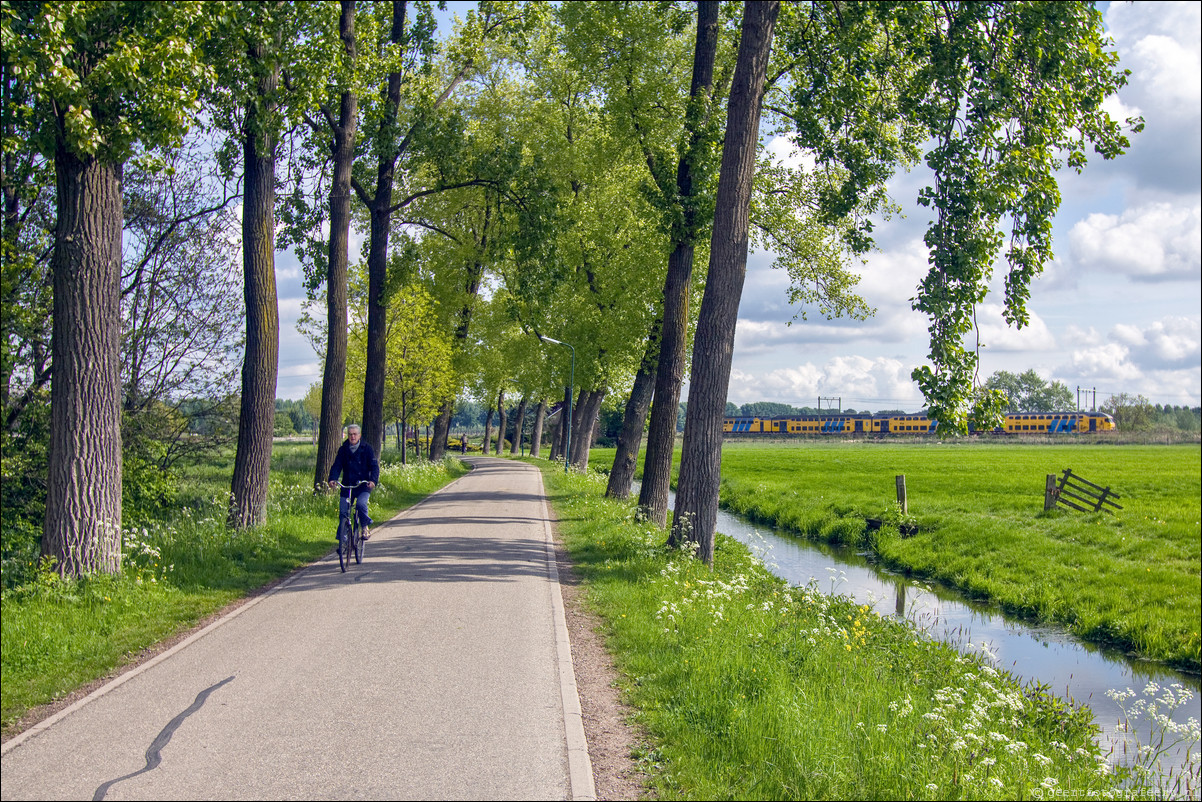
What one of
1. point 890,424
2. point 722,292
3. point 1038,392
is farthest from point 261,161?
point 1038,392

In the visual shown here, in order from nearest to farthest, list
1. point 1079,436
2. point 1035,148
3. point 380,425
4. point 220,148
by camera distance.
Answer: point 1035,148 < point 220,148 < point 380,425 < point 1079,436

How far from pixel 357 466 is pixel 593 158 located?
12454 mm

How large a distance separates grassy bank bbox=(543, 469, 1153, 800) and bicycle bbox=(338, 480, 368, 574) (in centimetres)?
319

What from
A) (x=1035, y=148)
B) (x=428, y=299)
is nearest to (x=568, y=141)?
(x=428, y=299)

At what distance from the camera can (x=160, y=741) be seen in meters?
5.21

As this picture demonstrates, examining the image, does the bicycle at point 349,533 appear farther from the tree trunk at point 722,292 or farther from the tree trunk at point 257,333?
the tree trunk at point 722,292

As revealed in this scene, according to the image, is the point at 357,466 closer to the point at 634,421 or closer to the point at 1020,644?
the point at 634,421

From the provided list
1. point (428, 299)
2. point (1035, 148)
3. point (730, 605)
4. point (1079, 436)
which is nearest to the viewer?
point (730, 605)

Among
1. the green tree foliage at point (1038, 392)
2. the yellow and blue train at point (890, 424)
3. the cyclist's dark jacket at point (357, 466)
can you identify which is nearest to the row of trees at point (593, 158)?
the cyclist's dark jacket at point (357, 466)

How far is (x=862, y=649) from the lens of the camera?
28.3ft

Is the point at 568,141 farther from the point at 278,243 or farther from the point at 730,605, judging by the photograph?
the point at 730,605

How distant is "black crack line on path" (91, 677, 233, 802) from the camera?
4.55m

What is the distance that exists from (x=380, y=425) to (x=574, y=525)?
6.00 m

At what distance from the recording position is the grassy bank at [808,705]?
199 inches
